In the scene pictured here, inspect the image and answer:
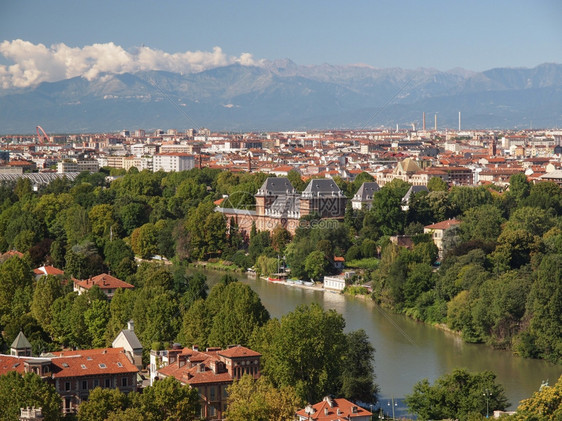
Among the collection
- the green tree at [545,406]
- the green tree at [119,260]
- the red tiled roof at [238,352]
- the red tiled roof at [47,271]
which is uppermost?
the red tiled roof at [238,352]

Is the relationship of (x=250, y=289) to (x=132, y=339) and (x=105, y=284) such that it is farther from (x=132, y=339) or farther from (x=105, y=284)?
(x=105, y=284)

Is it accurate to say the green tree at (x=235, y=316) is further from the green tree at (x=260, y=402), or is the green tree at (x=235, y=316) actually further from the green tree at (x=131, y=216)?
the green tree at (x=131, y=216)

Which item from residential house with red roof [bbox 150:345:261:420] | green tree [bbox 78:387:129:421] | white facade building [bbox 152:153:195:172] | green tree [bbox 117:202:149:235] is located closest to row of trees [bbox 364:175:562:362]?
residential house with red roof [bbox 150:345:261:420]

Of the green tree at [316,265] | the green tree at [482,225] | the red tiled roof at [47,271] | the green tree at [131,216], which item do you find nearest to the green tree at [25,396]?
the red tiled roof at [47,271]

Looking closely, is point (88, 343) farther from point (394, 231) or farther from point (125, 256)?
point (394, 231)

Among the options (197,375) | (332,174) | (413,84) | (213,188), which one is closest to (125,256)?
(197,375)

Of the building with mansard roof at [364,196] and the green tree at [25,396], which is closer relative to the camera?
the green tree at [25,396]

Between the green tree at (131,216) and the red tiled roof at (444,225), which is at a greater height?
the red tiled roof at (444,225)
